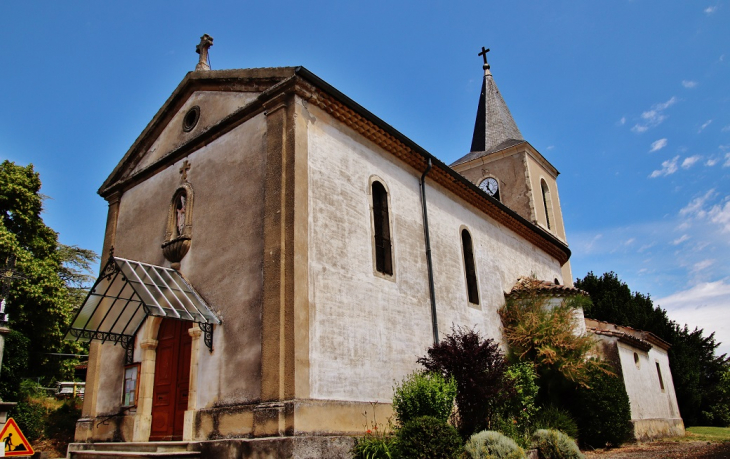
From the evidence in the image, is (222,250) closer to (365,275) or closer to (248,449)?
(365,275)

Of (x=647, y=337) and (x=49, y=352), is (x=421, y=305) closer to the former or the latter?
(x=647, y=337)

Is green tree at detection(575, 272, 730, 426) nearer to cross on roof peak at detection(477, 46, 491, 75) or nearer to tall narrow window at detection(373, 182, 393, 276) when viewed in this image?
cross on roof peak at detection(477, 46, 491, 75)

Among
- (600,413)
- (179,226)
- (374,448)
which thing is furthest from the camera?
(600,413)

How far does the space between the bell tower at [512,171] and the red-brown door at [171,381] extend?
15.7m

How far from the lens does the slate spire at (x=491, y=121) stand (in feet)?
86.6

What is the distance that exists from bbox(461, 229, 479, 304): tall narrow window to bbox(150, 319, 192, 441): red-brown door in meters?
7.38

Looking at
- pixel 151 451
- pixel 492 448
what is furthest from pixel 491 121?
pixel 151 451

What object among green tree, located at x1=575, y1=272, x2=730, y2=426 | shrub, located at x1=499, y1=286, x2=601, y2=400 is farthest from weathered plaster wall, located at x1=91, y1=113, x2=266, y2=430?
green tree, located at x1=575, y1=272, x2=730, y2=426

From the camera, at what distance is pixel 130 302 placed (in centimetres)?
1147

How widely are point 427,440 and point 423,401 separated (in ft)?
2.93

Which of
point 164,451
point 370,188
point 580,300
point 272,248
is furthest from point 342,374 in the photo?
point 580,300

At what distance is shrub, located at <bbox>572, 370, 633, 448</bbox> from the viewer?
14.8 m

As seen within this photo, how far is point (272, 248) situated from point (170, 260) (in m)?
3.53

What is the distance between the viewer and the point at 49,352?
21812mm
